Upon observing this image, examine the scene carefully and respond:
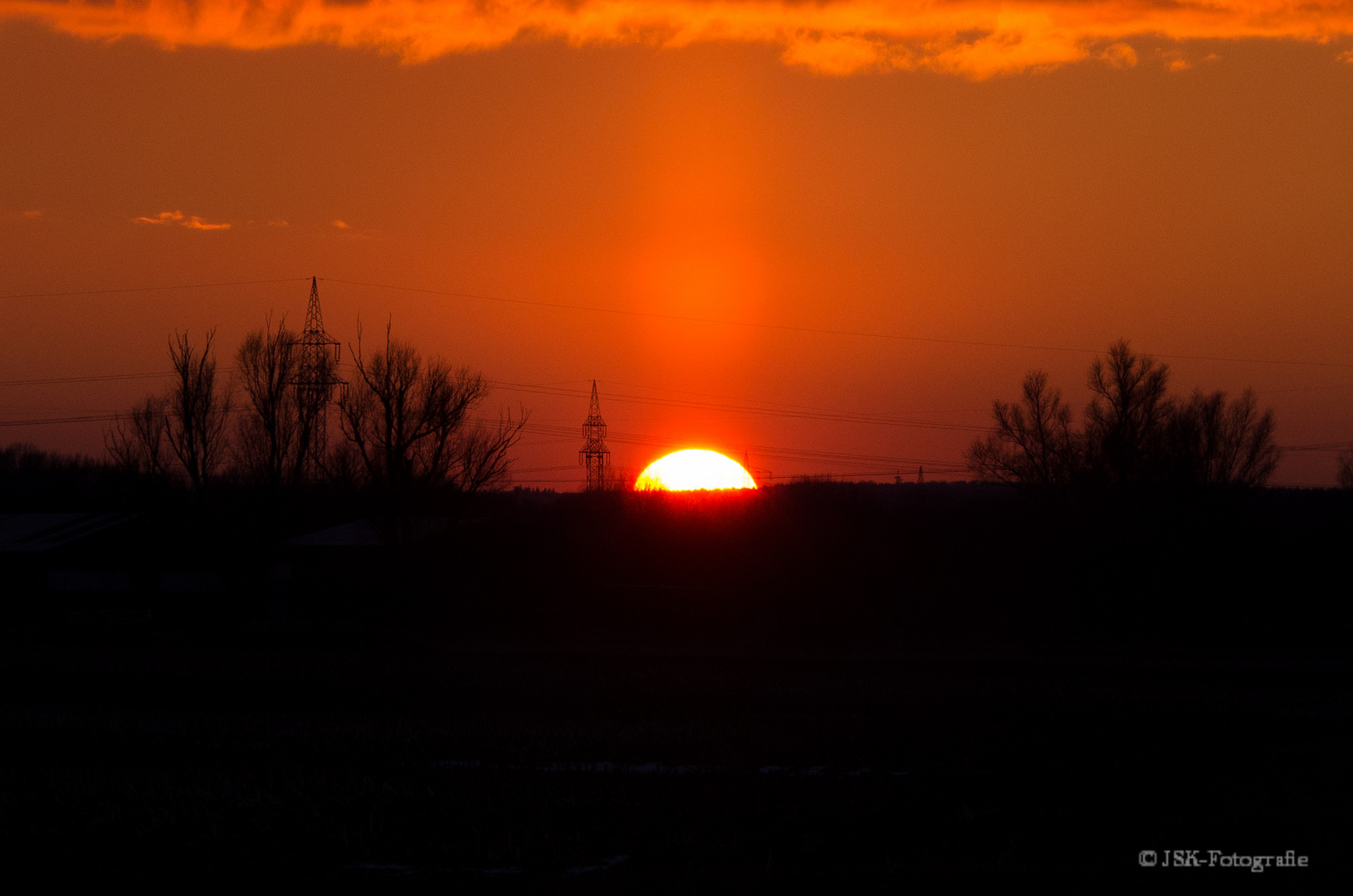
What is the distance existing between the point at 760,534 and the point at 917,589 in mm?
6584

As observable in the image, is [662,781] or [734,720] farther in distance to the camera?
[734,720]

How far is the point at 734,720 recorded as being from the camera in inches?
750

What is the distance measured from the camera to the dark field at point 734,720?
33.8ft

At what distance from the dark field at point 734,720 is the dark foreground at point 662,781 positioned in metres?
0.06

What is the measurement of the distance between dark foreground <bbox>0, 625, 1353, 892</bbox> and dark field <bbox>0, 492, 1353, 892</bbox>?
61mm

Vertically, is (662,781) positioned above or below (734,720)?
above

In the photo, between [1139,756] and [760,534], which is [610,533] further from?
[1139,756]

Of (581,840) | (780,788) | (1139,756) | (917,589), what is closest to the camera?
(581,840)

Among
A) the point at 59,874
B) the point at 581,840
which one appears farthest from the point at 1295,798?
the point at 59,874

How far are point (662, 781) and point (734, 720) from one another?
20.1 ft

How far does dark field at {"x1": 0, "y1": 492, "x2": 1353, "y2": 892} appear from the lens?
33.8ft

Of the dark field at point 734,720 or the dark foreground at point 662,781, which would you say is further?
the dark field at point 734,720

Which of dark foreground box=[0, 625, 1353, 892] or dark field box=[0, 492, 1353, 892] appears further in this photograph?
dark field box=[0, 492, 1353, 892]

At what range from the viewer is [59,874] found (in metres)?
9.50
